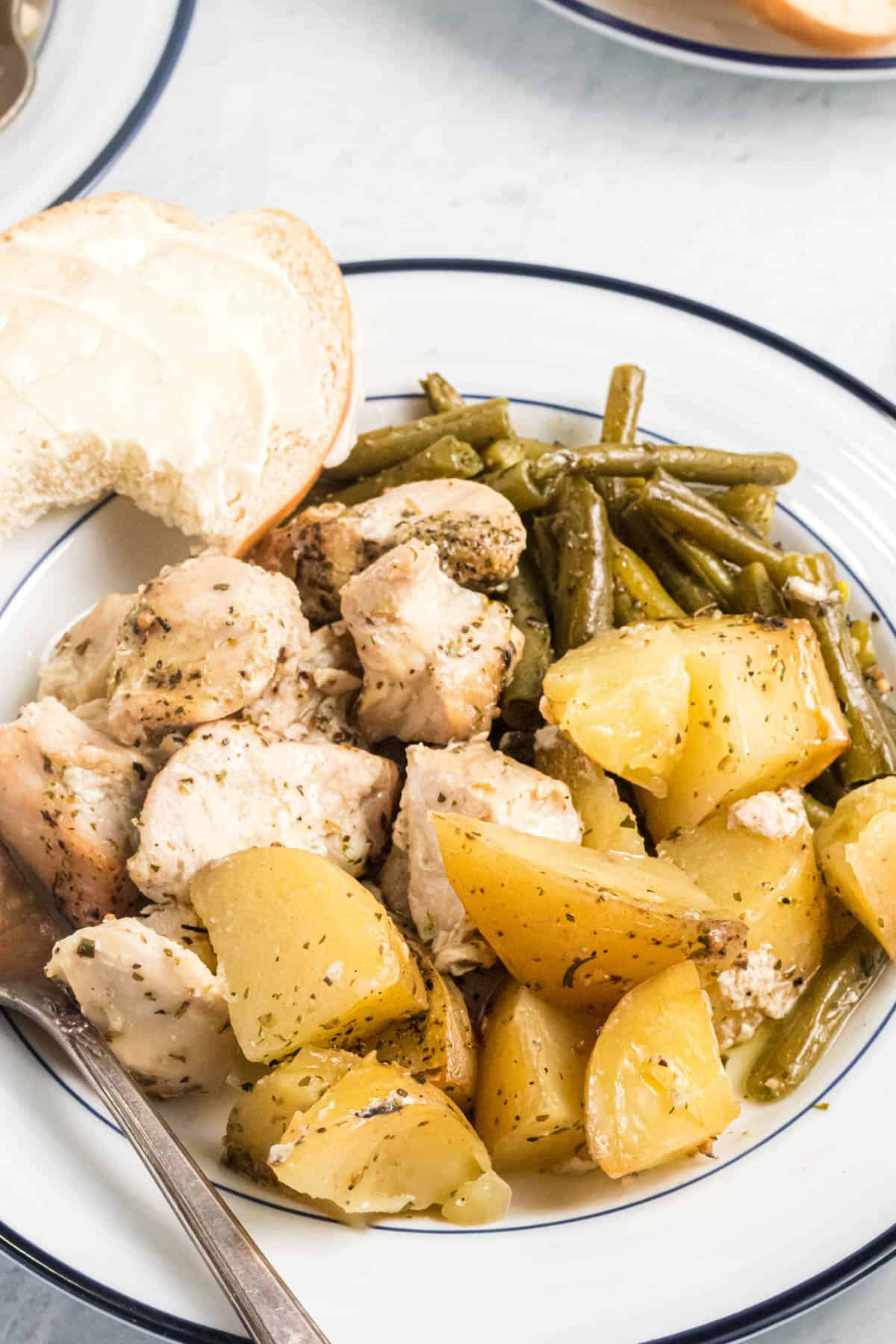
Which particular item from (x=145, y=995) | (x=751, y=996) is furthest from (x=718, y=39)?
(x=145, y=995)

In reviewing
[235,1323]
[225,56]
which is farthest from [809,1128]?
[225,56]

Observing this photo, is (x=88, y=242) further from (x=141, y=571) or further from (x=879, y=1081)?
(x=879, y=1081)

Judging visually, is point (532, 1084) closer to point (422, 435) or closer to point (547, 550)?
point (547, 550)

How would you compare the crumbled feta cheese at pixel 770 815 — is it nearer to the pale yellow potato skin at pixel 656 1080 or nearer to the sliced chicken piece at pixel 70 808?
the pale yellow potato skin at pixel 656 1080

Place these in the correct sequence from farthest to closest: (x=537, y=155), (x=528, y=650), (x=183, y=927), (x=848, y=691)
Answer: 1. (x=537, y=155)
2. (x=528, y=650)
3. (x=848, y=691)
4. (x=183, y=927)

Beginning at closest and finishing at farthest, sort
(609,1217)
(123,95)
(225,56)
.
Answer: (609,1217), (123,95), (225,56)
